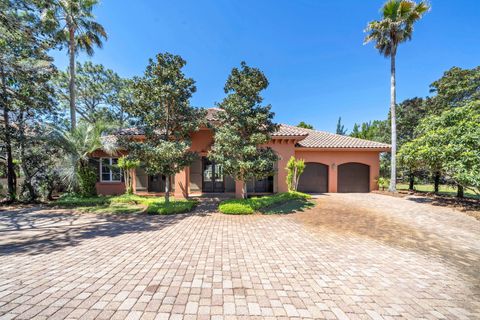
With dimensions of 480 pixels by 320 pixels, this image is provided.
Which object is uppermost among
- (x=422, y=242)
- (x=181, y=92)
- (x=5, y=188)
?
(x=181, y=92)

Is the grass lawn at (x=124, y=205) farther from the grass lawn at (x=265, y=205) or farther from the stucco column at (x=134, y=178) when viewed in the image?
the stucco column at (x=134, y=178)

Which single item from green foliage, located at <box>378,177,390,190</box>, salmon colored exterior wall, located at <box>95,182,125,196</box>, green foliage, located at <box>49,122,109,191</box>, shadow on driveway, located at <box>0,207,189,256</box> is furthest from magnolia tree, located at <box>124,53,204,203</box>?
green foliage, located at <box>378,177,390,190</box>

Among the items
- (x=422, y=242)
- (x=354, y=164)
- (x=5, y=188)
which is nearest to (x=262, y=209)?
(x=422, y=242)

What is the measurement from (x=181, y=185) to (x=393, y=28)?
18.9 metres

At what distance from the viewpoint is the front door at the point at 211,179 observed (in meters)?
14.1

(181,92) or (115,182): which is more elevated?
(181,92)

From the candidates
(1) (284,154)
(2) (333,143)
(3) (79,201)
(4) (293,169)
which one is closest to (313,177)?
(2) (333,143)

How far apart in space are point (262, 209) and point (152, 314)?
6.95 m

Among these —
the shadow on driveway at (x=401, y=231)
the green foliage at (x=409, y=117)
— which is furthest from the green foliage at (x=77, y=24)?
the green foliage at (x=409, y=117)

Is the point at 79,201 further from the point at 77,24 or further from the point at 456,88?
the point at 456,88

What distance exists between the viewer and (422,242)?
5.45 metres

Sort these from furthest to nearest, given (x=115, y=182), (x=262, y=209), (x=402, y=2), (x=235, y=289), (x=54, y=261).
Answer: (x=115, y=182), (x=402, y=2), (x=262, y=209), (x=54, y=261), (x=235, y=289)

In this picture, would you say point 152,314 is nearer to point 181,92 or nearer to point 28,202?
point 181,92

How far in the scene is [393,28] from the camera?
13461 mm
